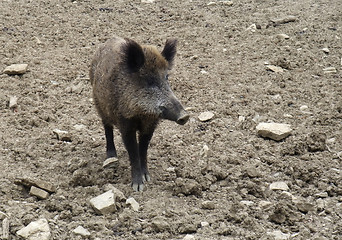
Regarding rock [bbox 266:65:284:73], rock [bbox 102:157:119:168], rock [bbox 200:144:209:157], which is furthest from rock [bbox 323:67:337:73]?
rock [bbox 102:157:119:168]

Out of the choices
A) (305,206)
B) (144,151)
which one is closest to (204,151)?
(144,151)

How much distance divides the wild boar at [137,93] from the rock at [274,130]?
1.50 metres

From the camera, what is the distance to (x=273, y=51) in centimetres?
751

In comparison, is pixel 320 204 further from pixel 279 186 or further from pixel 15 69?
pixel 15 69

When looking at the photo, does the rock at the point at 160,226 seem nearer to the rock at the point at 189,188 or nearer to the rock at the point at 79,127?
the rock at the point at 189,188

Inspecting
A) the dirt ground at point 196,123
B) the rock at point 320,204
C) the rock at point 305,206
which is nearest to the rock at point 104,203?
the dirt ground at point 196,123

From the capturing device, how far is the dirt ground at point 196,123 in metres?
4.05

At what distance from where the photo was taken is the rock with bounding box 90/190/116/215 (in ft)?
13.3

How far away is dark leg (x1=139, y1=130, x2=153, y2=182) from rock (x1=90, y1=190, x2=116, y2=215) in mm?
629

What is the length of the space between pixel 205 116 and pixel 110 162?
159cm

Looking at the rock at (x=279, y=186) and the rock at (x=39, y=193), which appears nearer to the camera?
the rock at (x=39, y=193)

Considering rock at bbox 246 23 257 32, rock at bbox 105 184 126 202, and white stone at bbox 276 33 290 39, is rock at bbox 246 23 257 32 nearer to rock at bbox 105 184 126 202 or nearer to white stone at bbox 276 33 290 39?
white stone at bbox 276 33 290 39

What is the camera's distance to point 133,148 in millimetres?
4543

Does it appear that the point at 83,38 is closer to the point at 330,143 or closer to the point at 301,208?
the point at 330,143
